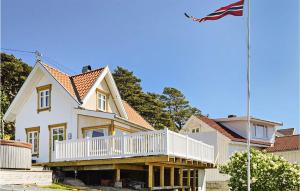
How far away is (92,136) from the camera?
25969 millimetres

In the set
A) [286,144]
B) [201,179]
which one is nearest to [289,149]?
[286,144]

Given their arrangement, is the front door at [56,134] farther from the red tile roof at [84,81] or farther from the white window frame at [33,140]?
the red tile roof at [84,81]

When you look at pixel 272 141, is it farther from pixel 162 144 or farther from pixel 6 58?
pixel 6 58

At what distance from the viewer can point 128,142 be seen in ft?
71.5

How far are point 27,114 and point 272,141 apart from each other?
23.6 m

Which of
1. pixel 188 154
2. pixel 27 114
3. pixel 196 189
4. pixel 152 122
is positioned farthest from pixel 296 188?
pixel 152 122

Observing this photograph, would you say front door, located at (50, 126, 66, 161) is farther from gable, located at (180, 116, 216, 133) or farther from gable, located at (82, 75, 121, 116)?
gable, located at (180, 116, 216, 133)

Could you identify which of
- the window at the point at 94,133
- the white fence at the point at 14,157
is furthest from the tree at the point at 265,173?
the white fence at the point at 14,157

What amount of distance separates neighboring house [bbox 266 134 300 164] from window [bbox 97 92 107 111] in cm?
1750

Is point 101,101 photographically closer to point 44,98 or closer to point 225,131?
point 44,98

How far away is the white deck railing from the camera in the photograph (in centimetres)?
2091

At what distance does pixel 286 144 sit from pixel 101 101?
19.2m

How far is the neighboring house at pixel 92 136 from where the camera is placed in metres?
21.8

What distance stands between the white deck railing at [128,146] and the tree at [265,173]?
294cm
